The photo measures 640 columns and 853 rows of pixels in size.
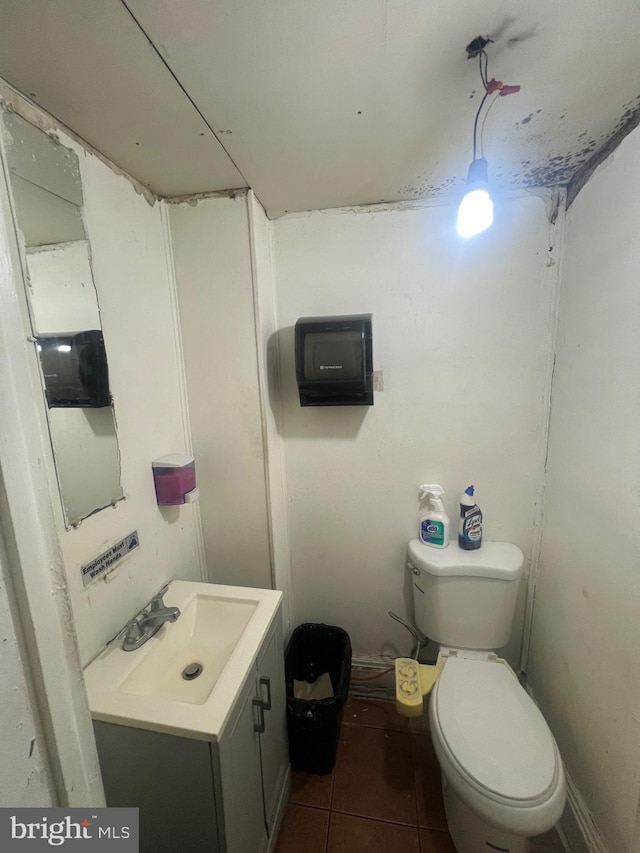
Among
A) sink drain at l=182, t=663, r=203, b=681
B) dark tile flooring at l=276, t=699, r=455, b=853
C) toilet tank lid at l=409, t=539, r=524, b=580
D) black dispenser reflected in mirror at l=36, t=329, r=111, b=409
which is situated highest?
black dispenser reflected in mirror at l=36, t=329, r=111, b=409

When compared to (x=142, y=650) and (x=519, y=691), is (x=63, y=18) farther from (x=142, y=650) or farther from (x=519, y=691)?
(x=519, y=691)

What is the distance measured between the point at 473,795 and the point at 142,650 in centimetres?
95

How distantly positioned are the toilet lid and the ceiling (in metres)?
1.69

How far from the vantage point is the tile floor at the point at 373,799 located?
104 cm

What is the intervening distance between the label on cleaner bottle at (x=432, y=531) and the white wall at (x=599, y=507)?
0.40 m

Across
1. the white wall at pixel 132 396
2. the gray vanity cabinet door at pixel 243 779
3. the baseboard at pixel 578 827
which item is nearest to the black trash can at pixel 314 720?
the gray vanity cabinet door at pixel 243 779

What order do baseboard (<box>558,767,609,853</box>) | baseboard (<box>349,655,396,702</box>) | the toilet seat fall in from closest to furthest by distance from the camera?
the toilet seat < baseboard (<box>558,767,609,853</box>) < baseboard (<box>349,655,396,702</box>)

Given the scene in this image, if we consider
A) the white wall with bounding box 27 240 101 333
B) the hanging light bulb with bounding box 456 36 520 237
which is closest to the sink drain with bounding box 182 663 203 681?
the white wall with bounding box 27 240 101 333

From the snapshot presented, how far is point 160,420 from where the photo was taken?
44.4 inches

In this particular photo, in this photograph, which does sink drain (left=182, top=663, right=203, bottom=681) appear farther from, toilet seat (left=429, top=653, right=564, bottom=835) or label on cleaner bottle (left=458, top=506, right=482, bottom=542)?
label on cleaner bottle (left=458, top=506, right=482, bottom=542)

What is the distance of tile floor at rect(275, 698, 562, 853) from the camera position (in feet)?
3.41

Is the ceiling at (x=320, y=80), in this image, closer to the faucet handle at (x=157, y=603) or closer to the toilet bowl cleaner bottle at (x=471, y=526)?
the toilet bowl cleaner bottle at (x=471, y=526)

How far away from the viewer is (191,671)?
96 centimetres

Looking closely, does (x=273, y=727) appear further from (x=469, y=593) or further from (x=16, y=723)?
(x=16, y=723)
